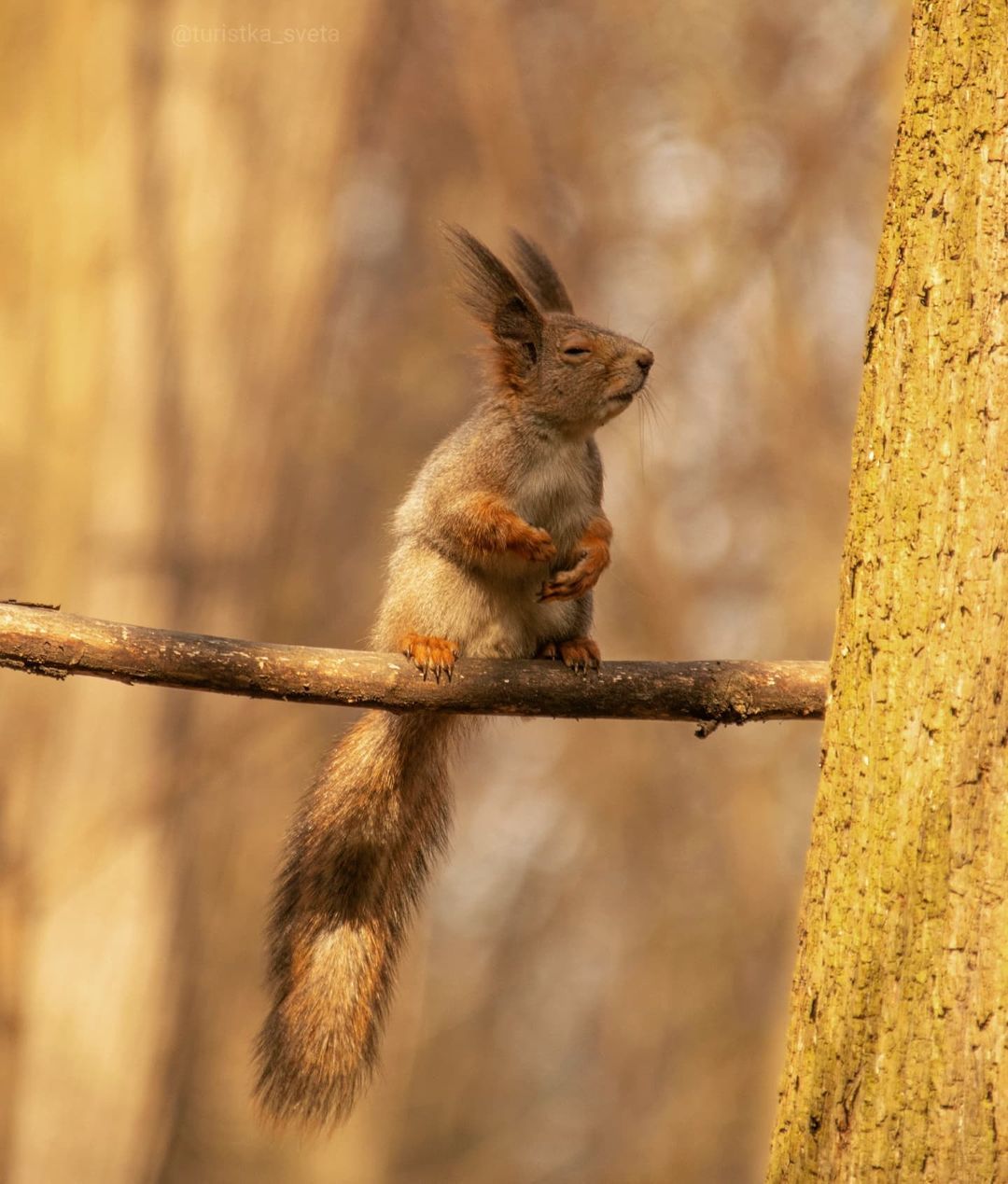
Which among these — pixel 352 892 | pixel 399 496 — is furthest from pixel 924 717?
pixel 399 496

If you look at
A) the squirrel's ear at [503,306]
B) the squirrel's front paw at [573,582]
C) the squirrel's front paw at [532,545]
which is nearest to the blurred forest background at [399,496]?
the squirrel's ear at [503,306]

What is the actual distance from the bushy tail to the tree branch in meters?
0.38

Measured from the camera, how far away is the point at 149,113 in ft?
17.3

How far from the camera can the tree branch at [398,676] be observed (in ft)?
8.16

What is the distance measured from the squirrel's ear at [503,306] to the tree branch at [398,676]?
945 mm

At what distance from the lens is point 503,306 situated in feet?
11.4

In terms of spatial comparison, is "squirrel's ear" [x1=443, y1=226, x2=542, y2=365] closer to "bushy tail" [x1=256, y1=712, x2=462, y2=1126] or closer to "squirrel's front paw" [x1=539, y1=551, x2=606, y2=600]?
"squirrel's front paw" [x1=539, y1=551, x2=606, y2=600]

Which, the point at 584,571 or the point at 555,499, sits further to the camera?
the point at 555,499

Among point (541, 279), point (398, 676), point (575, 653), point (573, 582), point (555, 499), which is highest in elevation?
point (541, 279)

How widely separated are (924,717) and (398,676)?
1.18 metres

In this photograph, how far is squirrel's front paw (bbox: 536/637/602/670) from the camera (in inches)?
117

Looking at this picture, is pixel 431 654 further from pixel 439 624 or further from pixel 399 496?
pixel 399 496

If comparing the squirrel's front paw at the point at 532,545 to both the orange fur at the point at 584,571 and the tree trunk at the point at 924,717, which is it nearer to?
the orange fur at the point at 584,571

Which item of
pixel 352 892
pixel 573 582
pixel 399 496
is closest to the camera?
pixel 573 582
